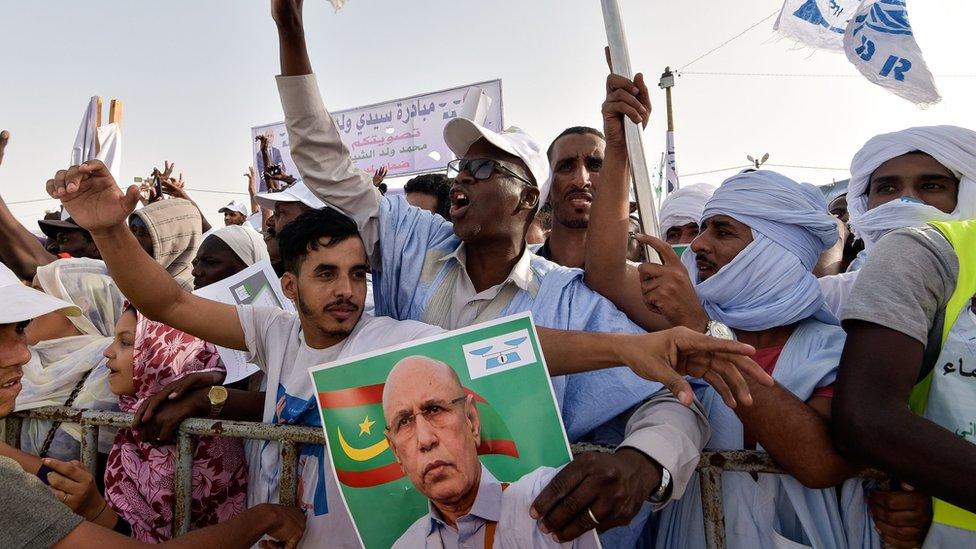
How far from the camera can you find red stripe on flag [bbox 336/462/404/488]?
1376mm

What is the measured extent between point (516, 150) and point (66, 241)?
3.26 meters

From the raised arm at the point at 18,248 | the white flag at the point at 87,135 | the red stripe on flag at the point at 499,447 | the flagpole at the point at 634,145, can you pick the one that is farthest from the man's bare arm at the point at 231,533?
the white flag at the point at 87,135

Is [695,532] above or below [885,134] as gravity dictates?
below

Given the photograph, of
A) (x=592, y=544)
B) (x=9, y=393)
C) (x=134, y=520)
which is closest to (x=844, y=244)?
(x=592, y=544)

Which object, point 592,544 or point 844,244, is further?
point 844,244

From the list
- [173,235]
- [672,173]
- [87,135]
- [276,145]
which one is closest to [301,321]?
[173,235]

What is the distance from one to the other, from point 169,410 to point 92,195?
0.72 metres

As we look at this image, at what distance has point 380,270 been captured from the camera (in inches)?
95.3

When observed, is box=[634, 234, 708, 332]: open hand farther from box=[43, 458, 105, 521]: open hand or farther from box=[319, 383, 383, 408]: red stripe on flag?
box=[43, 458, 105, 521]: open hand

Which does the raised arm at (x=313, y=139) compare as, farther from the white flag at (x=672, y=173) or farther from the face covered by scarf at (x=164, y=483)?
the white flag at (x=672, y=173)

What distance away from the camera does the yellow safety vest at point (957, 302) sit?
138 cm

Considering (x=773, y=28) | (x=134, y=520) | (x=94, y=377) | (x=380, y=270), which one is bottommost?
(x=134, y=520)

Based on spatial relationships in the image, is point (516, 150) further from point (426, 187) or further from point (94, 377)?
point (426, 187)

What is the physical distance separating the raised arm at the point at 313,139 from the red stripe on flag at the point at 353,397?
1.02 metres
